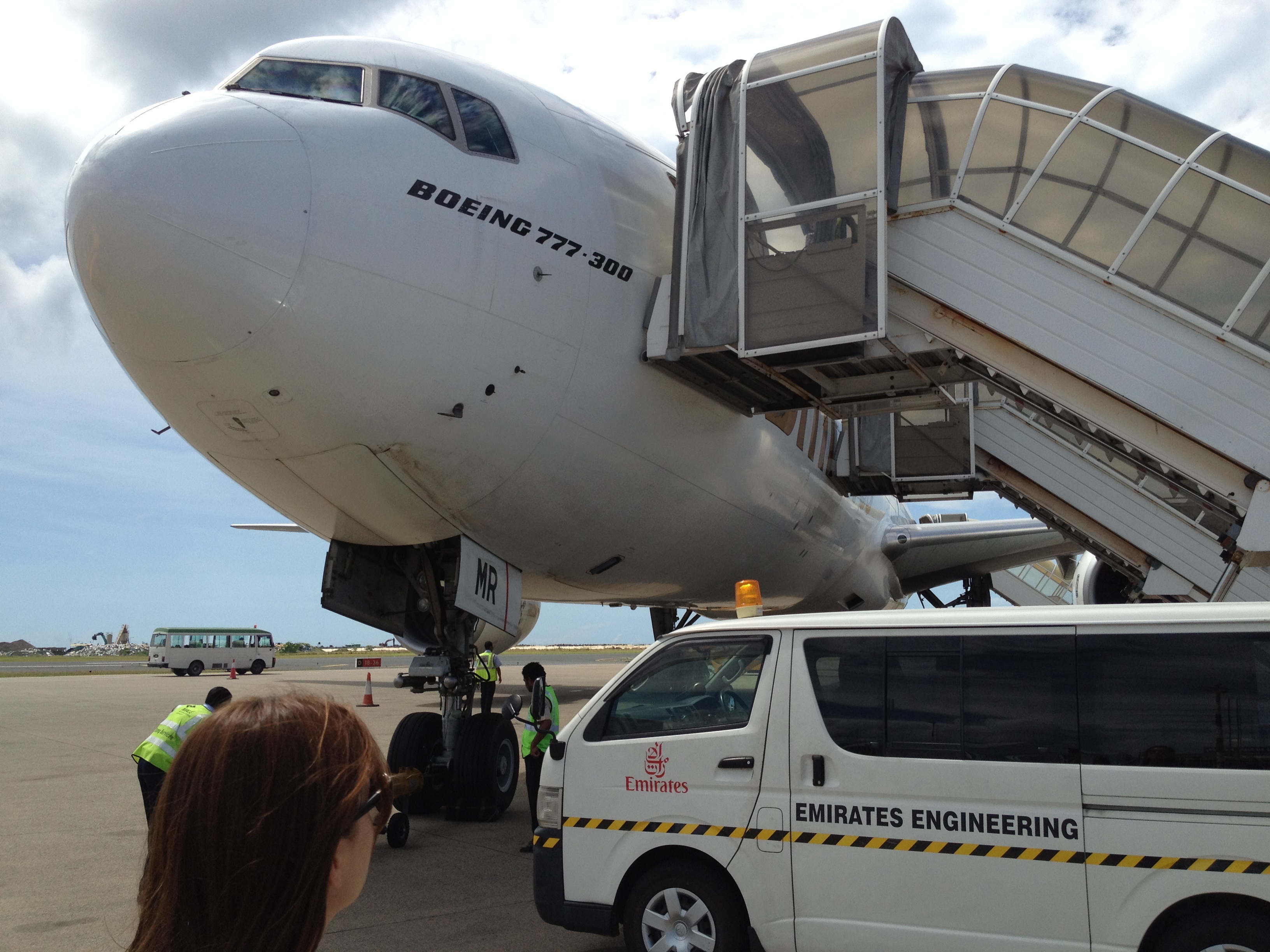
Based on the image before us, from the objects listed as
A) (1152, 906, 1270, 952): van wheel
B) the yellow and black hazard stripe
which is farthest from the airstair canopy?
(1152, 906, 1270, 952): van wheel

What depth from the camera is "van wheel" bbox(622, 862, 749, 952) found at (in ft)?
15.2

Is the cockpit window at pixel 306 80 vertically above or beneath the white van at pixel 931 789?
above

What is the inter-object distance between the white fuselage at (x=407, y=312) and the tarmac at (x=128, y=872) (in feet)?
6.44

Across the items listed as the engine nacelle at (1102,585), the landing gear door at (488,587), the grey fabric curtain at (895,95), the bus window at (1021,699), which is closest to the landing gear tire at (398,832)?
the landing gear door at (488,587)

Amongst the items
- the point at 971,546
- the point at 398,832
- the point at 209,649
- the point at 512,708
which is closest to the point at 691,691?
the point at 512,708

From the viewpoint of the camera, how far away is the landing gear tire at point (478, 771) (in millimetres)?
8500

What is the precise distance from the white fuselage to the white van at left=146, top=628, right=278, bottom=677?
114ft

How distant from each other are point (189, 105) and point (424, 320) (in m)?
2.03

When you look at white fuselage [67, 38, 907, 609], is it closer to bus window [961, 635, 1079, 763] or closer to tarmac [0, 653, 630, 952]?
tarmac [0, 653, 630, 952]

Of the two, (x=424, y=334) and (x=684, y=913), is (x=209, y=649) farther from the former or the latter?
(x=684, y=913)

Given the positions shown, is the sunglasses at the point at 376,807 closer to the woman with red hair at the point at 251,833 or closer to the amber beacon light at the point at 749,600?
the woman with red hair at the point at 251,833

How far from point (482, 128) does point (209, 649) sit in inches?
1482

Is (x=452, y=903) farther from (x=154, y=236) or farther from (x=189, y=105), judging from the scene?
(x=189, y=105)

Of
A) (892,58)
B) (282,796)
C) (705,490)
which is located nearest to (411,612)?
(705,490)
